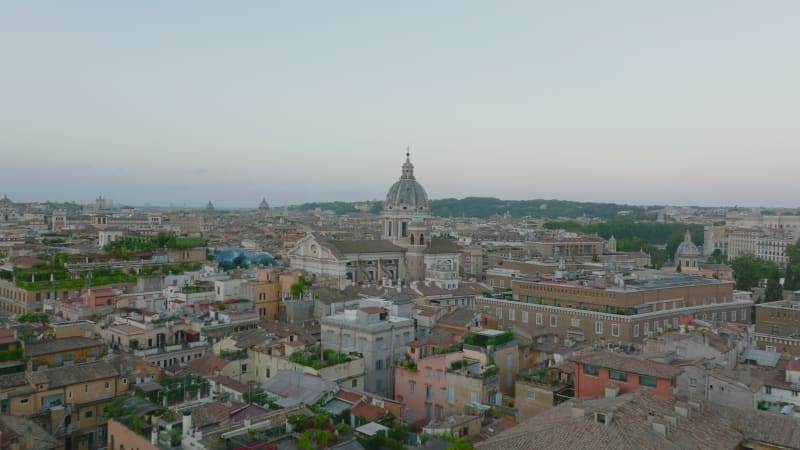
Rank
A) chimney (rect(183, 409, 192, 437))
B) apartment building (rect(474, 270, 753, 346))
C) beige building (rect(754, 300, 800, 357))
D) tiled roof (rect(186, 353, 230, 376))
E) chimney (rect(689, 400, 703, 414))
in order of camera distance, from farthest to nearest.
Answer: apartment building (rect(474, 270, 753, 346)) → beige building (rect(754, 300, 800, 357)) → tiled roof (rect(186, 353, 230, 376)) → chimney (rect(183, 409, 192, 437)) → chimney (rect(689, 400, 703, 414))

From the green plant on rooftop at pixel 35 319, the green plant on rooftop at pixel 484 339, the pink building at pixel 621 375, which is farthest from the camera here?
the green plant on rooftop at pixel 35 319

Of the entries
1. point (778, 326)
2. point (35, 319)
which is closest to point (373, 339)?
point (35, 319)

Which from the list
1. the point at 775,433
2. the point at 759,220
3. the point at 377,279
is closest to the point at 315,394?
the point at 775,433

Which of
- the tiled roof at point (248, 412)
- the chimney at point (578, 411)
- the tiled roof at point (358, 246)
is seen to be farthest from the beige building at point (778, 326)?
the tiled roof at point (358, 246)

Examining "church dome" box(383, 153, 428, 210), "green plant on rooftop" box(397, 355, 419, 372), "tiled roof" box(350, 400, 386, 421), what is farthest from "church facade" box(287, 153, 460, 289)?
"tiled roof" box(350, 400, 386, 421)

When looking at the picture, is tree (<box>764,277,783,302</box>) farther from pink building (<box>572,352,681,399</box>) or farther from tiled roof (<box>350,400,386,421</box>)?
tiled roof (<box>350,400,386,421</box>)

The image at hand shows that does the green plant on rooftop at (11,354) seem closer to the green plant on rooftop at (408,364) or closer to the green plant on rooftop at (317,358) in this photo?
the green plant on rooftop at (317,358)

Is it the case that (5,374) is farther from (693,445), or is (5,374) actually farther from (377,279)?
(377,279)

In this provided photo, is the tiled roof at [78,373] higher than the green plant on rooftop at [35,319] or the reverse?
the reverse
